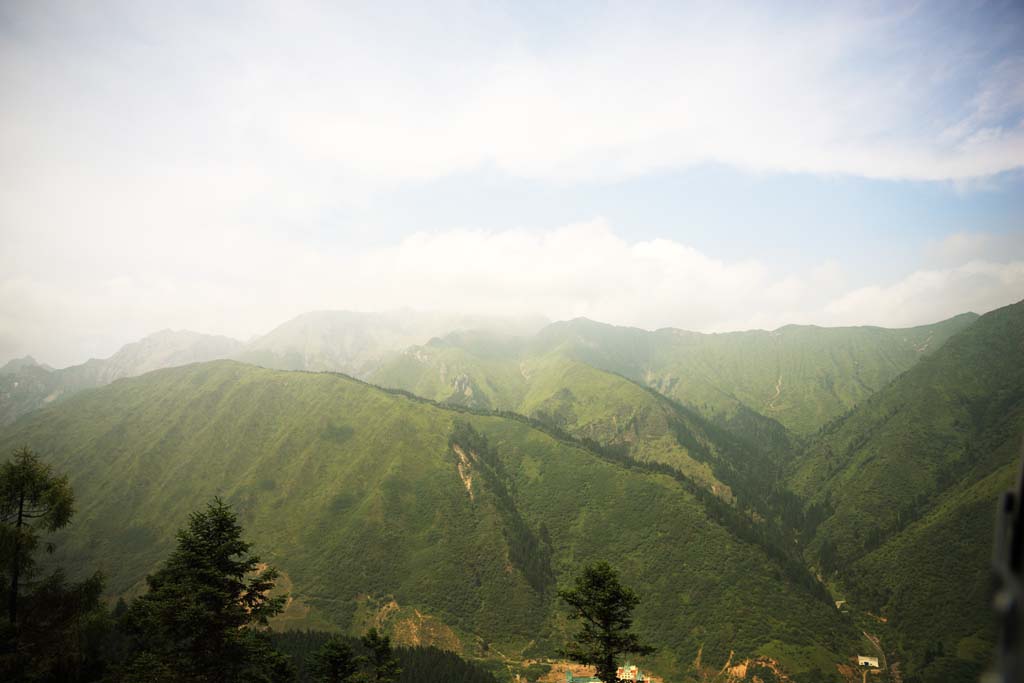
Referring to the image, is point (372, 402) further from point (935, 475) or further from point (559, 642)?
point (935, 475)

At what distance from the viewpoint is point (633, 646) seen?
2831cm

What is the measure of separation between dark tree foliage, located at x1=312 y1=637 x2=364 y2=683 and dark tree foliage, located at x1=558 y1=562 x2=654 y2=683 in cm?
1365

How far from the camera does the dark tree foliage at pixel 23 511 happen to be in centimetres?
1680

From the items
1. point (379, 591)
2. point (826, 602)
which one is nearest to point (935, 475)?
point (826, 602)

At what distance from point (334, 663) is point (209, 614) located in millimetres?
12294

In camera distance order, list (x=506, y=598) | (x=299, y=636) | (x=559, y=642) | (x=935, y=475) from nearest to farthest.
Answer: (x=299, y=636), (x=559, y=642), (x=506, y=598), (x=935, y=475)

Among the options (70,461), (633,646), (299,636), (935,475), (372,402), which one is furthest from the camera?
(372,402)

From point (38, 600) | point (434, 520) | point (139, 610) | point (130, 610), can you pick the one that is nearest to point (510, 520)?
point (434, 520)

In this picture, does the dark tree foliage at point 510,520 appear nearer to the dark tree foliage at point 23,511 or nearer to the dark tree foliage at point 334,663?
the dark tree foliage at point 334,663

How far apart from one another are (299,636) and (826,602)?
401 feet

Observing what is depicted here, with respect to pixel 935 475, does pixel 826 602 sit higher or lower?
lower

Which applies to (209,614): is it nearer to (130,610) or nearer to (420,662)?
(130,610)

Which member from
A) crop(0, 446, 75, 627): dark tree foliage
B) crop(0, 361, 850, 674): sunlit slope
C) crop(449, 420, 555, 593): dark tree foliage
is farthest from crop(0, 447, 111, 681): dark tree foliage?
crop(449, 420, 555, 593): dark tree foliage

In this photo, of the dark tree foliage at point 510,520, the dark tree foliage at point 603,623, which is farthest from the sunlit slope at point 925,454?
the dark tree foliage at point 603,623
